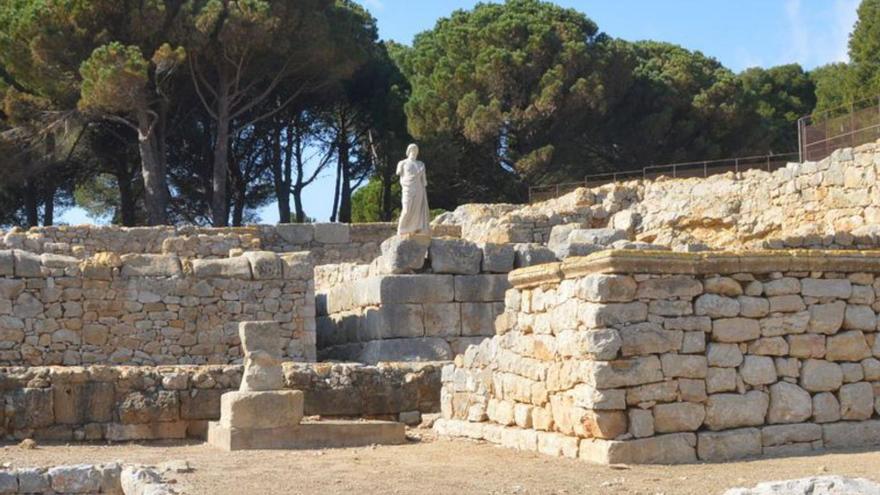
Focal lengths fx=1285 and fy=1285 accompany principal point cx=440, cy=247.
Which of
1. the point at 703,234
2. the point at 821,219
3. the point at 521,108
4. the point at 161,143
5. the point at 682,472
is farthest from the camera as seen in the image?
the point at 521,108

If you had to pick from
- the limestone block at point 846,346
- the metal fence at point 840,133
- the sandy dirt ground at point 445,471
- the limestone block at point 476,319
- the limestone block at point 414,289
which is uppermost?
the metal fence at point 840,133

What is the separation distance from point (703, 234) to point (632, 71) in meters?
15.7

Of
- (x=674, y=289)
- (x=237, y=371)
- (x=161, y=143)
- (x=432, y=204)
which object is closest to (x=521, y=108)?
(x=432, y=204)

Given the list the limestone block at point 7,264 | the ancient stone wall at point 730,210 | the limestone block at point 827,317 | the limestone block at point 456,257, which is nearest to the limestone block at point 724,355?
the limestone block at point 827,317

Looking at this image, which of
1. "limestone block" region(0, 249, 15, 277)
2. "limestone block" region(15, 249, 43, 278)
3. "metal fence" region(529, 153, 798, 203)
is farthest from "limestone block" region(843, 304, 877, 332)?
"metal fence" region(529, 153, 798, 203)

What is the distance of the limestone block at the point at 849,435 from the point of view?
376 inches

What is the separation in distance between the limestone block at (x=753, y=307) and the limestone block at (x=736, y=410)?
0.57 meters

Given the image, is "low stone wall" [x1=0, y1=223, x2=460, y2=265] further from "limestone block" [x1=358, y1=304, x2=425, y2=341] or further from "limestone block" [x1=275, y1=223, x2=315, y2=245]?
"limestone block" [x1=358, y1=304, x2=425, y2=341]

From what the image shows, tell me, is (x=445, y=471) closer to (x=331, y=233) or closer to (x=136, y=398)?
(x=136, y=398)

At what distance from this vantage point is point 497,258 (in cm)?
1652

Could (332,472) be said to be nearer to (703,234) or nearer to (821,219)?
(821,219)

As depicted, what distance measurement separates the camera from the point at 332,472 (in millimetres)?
9180

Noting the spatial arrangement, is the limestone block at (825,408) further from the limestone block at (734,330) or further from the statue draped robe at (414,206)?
the statue draped robe at (414,206)

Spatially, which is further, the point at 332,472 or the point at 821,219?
the point at 821,219
